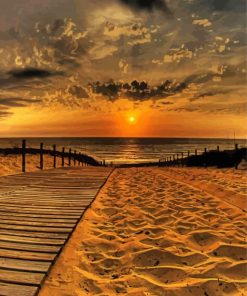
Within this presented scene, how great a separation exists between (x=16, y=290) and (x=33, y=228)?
2014 millimetres

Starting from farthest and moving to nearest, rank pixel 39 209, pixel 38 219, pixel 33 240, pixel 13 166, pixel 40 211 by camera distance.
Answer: pixel 13 166 → pixel 39 209 → pixel 40 211 → pixel 38 219 → pixel 33 240

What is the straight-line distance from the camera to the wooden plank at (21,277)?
3145mm

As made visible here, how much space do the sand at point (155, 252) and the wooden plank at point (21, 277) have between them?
12cm

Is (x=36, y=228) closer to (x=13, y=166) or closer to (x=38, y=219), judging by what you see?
(x=38, y=219)

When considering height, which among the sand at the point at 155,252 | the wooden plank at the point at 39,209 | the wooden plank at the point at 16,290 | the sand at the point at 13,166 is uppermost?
the wooden plank at the point at 16,290

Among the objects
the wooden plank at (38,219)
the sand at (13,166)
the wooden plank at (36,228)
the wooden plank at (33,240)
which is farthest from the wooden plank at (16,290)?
the sand at (13,166)

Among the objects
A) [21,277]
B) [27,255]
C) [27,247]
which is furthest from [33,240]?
[21,277]

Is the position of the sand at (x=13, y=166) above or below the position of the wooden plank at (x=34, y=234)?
below

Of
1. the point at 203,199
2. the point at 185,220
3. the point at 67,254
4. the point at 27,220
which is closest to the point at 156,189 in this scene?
the point at 203,199

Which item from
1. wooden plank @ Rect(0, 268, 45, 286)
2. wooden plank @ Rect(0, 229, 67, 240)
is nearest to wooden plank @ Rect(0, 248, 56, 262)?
wooden plank @ Rect(0, 268, 45, 286)

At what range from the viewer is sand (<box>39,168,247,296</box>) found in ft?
10.9

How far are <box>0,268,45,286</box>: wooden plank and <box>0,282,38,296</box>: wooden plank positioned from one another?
8 centimetres

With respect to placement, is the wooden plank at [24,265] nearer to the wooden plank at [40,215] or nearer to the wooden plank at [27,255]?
the wooden plank at [27,255]

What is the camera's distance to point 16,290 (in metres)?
2.97
